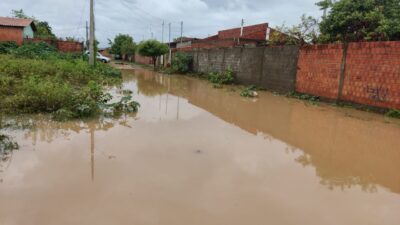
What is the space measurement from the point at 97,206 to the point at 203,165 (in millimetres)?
1568

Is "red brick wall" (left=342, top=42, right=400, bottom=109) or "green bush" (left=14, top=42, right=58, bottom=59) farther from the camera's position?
"green bush" (left=14, top=42, right=58, bottom=59)

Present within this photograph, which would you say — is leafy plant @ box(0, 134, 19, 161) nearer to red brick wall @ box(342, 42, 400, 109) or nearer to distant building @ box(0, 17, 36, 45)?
red brick wall @ box(342, 42, 400, 109)

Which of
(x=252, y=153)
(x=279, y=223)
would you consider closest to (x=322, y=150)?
(x=252, y=153)

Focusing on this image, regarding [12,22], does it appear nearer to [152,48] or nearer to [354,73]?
[152,48]

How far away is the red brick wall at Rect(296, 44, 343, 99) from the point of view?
33.8 feet

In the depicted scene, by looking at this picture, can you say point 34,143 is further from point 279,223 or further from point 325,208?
point 325,208

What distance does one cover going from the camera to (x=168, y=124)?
20.9 feet

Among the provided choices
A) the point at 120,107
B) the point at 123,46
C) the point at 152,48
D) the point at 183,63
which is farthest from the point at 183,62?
the point at 123,46

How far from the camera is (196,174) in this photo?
12.2ft

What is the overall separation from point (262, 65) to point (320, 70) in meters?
3.94

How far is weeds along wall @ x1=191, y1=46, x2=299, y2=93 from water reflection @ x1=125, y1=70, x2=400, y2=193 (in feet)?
8.93

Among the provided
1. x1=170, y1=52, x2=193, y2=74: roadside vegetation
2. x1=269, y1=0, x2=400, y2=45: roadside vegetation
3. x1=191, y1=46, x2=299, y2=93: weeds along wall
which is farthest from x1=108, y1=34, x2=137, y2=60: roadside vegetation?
x1=269, y1=0, x2=400, y2=45: roadside vegetation

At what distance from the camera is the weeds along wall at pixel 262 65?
503 inches

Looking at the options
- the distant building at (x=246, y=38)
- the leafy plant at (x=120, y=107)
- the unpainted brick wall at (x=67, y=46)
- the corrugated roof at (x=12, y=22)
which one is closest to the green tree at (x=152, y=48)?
the distant building at (x=246, y=38)
